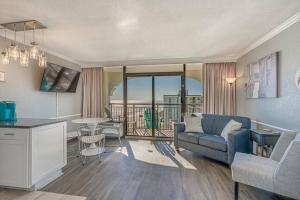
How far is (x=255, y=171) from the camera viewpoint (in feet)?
6.68

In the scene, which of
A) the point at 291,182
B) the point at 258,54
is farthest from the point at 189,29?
the point at 291,182

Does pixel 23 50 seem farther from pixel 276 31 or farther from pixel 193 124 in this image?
pixel 276 31

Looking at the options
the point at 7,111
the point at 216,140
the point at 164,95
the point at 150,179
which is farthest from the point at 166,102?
the point at 7,111

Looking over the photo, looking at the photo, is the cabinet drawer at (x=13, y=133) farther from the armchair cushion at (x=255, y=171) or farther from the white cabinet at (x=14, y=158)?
the armchair cushion at (x=255, y=171)

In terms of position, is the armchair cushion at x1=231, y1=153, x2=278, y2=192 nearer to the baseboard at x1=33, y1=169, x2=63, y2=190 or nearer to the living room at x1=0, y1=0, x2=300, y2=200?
the living room at x1=0, y1=0, x2=300, y2=200

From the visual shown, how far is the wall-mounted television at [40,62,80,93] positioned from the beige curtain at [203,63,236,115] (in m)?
3.73

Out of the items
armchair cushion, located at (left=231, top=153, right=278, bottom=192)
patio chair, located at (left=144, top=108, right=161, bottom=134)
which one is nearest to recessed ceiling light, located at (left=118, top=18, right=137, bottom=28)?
armchair cushion, located at (left=231, top=153, right=278, bottom=192)

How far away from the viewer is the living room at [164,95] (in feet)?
7.64

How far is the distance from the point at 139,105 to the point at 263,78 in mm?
3622

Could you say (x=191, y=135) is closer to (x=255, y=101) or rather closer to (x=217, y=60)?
(x=255, y=101)

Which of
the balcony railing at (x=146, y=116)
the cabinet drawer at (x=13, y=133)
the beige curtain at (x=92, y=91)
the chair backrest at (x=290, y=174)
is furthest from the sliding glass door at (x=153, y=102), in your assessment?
the chair backrest at (x=290, y=174)

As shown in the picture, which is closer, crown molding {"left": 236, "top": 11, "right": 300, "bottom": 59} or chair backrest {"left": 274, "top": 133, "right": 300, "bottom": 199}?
chair backrest {"left": 274, "top": 133, "right": 300, "bottom": 199}

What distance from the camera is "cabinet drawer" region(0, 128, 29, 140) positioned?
7.84 feet

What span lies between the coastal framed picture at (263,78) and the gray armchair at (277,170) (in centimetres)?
116
